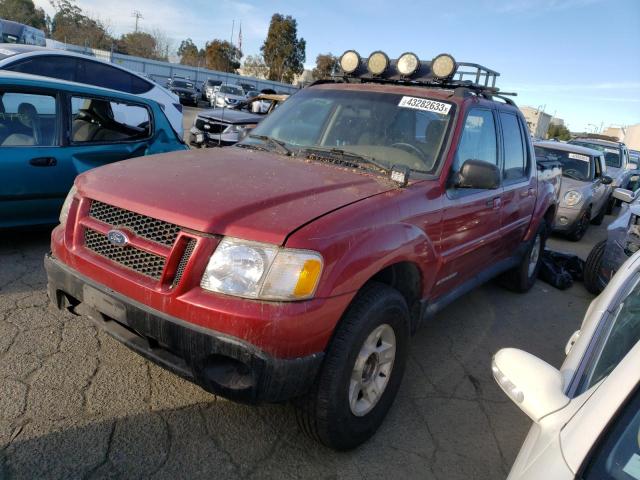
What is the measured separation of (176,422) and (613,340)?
2048 mm

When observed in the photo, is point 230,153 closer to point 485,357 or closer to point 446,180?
point 446,180

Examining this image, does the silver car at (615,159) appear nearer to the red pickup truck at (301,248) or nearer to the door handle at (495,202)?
the door handle at (495,202)

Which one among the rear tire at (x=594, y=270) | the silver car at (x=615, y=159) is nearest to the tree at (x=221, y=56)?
the silver car at (x=615, y=159)

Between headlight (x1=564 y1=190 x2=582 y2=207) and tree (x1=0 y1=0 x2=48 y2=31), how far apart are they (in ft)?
184

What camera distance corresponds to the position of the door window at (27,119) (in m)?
4.26

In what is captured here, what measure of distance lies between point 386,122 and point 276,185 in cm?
118

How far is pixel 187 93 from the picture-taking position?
94.2 feet

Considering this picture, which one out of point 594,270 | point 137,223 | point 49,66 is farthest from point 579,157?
point 49,66

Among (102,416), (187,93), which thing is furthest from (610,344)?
(187,93)

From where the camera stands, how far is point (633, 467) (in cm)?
123

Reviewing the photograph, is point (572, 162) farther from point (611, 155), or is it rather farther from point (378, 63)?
point (378, 63)

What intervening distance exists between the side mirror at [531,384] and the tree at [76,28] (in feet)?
173

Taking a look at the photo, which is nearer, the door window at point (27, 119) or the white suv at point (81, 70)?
the door window at point (27, 119)

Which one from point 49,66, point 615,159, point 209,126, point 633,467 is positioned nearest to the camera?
point 633,467
